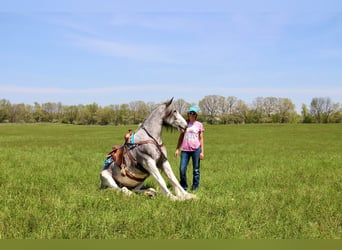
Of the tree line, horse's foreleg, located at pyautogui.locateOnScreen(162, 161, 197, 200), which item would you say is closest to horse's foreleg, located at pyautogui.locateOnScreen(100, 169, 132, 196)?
horse's foreleg, located at pyautogui.locateOnScreen(162, 161, 197, 200)

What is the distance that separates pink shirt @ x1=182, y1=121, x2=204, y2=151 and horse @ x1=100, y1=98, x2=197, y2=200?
1.19 metres

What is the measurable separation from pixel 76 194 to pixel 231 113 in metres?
120

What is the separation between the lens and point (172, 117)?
7195 mm

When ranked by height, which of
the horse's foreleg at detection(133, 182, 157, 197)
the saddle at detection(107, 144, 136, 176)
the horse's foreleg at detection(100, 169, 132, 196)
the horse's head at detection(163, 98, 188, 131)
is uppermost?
the horse's head at detection(163, 98, 188, 131)

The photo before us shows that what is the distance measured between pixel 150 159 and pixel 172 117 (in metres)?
1.16

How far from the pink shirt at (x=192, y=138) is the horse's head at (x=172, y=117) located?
124 cm

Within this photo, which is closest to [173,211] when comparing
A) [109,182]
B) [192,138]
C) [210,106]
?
[109,182]

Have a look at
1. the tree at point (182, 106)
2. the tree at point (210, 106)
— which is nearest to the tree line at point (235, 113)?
the tree at point (210, 106)

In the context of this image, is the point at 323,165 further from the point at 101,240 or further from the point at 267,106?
the point at 267,106

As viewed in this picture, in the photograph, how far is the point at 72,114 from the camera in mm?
150375

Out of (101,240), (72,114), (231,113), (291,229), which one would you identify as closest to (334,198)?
(291,229)

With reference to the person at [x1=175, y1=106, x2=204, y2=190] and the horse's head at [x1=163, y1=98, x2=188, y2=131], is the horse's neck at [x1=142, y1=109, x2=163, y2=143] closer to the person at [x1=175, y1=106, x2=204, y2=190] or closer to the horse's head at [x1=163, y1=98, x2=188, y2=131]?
the horse's head at [x1=163, y1=98, x2=188, y2=131]

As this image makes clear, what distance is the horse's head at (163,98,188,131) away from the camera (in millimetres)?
7168

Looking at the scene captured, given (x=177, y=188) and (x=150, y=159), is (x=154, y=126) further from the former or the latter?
(x=177, y=188)
